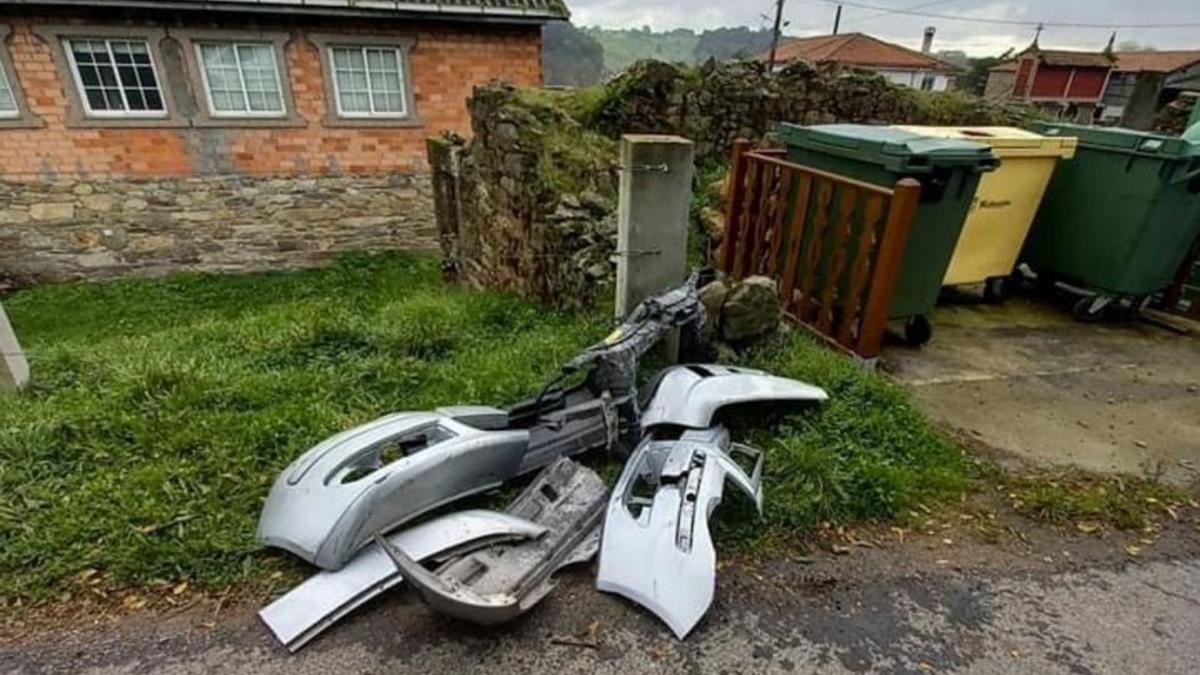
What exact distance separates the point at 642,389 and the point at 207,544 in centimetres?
195

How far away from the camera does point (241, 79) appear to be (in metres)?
9.21

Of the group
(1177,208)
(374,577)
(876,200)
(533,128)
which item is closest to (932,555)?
(876,200)

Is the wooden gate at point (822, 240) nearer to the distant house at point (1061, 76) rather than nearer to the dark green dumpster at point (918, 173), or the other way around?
the dark green dumpster at point (918, 173)

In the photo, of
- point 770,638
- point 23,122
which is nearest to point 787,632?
point 770,638

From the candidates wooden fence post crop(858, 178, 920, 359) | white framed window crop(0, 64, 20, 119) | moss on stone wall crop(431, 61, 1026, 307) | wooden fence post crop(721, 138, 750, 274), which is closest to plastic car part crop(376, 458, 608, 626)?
wooden fence post crop(858, 178, 920, 359)

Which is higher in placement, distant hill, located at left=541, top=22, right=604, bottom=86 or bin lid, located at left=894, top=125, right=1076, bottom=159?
distant hill, located at left=541, top=22, right=604, bottom=86

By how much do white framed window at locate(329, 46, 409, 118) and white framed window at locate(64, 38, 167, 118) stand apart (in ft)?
8.18

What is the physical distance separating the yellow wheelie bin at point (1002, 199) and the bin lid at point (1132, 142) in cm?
15

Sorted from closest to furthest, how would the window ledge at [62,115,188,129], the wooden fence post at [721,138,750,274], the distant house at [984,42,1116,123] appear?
1. the wooden fence post at [721,138,750,274]
2. the window ledge at [62,115,188,129]
3. the distant house at [984,42,1116,123]

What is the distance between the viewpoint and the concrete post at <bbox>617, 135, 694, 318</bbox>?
323cm

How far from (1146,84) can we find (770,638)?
29.1 feet

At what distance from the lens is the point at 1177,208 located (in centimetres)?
383

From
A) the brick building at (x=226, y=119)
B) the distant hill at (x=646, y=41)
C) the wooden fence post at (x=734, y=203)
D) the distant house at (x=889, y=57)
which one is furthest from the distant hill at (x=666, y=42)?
the wooden fence post at (x=734, y=203)

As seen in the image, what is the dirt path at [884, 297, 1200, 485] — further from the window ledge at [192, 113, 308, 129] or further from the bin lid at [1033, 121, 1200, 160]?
the window ledge at [192, 113, 308, 129]
